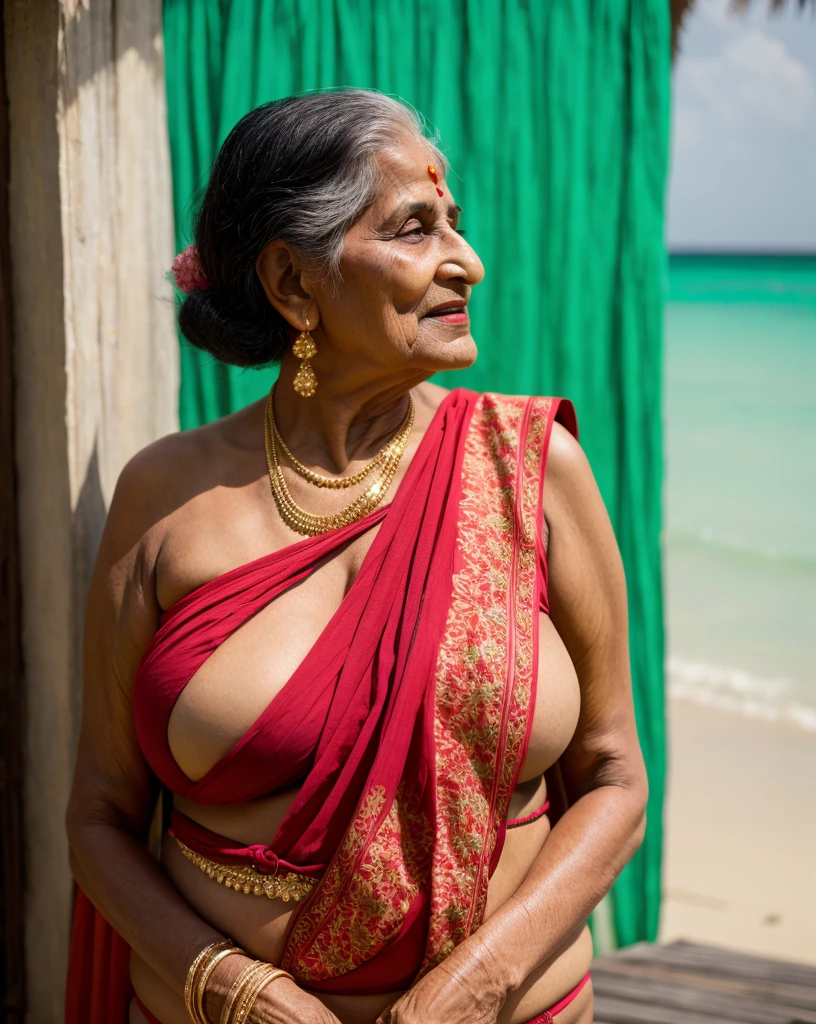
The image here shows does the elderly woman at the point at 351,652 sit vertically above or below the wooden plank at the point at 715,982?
above

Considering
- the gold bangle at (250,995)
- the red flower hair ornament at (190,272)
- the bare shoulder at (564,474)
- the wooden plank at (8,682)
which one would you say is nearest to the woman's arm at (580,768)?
the bare shoulder at (564,474)

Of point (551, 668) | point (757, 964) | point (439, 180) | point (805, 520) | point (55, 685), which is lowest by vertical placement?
point (805, 520)

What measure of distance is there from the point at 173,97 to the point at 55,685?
1.41 meters

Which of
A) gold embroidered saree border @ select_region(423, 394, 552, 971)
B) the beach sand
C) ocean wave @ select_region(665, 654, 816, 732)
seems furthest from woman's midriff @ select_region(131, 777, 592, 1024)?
ocean wave @ select_region(665, 654, 816, 732)

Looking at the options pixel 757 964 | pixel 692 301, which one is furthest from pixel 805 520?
pixel 692 301

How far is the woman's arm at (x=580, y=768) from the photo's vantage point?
1726mm

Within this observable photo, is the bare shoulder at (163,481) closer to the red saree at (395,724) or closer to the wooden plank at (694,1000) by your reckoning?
the red saree at (395,724)

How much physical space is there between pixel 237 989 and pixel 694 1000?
157 cm

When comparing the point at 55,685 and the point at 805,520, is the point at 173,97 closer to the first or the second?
the point at 55,685

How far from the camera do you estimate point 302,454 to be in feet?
6.48

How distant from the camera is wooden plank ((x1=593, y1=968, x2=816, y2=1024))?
266cm

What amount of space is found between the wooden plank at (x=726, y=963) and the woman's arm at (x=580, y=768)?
1.26 m

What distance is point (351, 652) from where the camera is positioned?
5.69 ft

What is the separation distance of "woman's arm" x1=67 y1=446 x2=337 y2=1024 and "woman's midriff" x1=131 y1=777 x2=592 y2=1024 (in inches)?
1.9
